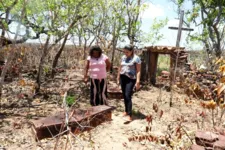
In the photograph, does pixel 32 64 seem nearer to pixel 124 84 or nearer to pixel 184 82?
pixel 184 82

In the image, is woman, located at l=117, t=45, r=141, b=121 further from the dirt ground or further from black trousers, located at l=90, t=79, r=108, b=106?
the dirt ground

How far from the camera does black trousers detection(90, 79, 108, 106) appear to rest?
5.94 m

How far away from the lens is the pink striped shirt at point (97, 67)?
19.0 ft

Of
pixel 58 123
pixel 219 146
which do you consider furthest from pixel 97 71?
pixel 219 146

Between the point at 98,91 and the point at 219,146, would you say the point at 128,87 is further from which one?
the point at 219,146

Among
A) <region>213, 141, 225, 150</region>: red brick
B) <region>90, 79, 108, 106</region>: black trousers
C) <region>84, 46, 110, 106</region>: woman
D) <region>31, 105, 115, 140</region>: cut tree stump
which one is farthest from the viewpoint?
<region>90, 79, 108, 106</region>: black trousers

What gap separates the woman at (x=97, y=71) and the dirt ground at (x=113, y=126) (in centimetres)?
61

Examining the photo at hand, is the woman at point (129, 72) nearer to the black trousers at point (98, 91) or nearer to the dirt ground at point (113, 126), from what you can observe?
the black trousers at point (98, 91)

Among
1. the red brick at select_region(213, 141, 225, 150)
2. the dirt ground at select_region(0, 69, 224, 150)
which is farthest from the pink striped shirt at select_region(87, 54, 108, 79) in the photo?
the red brick at select_region(213, 141, 225, 150)

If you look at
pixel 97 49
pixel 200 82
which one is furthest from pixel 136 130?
pixel 200 82

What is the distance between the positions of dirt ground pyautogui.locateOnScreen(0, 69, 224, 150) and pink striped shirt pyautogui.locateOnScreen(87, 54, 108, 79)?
39.5 inches

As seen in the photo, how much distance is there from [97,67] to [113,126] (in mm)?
1261

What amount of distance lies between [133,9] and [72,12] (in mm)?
5100

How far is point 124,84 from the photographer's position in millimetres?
5824
